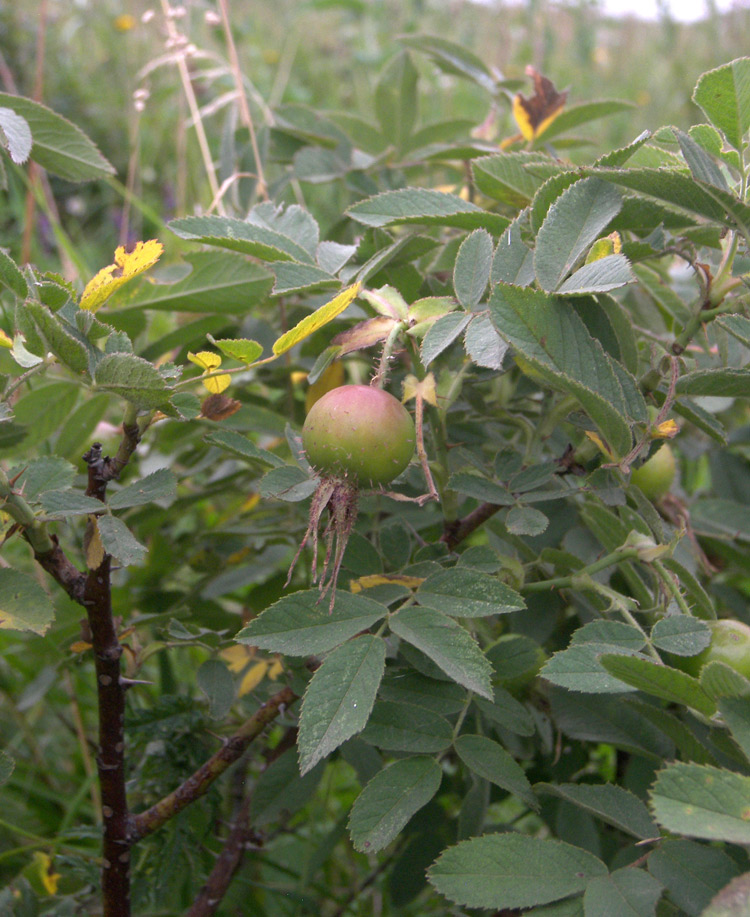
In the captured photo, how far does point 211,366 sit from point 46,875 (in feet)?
2.38

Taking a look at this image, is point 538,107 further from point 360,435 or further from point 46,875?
point 46,875

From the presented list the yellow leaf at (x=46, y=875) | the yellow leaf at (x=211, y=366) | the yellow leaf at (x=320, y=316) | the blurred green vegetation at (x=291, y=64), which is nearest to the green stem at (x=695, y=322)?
the yellow leaf at (x=320, y=316)

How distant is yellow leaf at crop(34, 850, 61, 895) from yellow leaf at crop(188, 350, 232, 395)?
671mm

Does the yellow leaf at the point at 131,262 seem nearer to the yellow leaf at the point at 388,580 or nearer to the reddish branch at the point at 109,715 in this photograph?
the reddish branch at the point at 109,715

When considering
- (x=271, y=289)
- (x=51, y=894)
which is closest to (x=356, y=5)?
(x=271, y=289)

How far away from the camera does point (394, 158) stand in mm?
1346

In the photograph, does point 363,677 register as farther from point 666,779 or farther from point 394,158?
point 394,158

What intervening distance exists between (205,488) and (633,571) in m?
0.64

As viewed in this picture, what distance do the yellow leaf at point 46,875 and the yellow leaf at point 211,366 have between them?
67 cm

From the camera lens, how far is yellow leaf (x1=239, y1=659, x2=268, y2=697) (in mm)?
980

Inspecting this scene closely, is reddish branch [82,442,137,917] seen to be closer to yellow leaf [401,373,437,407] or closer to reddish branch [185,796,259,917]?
reddish branch [185,796,259,917]

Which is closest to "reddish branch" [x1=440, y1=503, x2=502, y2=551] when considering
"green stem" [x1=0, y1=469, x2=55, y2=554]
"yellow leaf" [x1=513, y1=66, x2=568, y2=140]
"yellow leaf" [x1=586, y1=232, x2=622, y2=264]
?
"yellow leaf" [x1=586, y1=232, x2=622, y2=264]

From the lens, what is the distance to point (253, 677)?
0.98 m

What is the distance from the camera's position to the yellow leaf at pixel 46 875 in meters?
1.02
